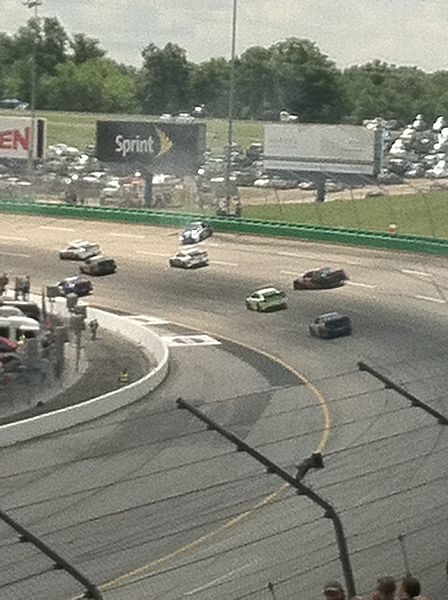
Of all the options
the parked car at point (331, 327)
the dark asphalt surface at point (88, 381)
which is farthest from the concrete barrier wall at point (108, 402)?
the parked car at point (331, 327)

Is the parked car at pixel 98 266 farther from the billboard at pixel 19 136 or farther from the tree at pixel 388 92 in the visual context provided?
the tree at pixel 388 92

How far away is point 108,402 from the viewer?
18469mm

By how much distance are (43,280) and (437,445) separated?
2336 centimetres

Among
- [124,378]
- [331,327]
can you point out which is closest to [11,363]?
[124,378]

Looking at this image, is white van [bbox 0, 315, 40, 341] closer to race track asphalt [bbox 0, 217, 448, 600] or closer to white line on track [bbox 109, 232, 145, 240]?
race track asphalt [bbox 0, 217, 448, 600]

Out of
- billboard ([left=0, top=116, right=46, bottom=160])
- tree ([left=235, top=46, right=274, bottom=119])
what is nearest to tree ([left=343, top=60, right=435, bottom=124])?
tree ([left=235, top=46, right=274, bottom=119])

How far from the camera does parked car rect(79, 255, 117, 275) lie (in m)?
32.7

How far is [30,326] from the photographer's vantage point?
22.7m

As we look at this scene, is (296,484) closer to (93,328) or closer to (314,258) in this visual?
(93,328)

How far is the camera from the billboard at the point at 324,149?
43562 millimetres

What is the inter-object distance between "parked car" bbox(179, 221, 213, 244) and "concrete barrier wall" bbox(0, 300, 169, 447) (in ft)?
40.8

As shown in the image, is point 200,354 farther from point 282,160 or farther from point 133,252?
point 282,160

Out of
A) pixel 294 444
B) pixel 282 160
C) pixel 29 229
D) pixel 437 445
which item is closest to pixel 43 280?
pixel 29 229

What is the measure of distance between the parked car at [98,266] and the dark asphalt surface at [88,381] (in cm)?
738
